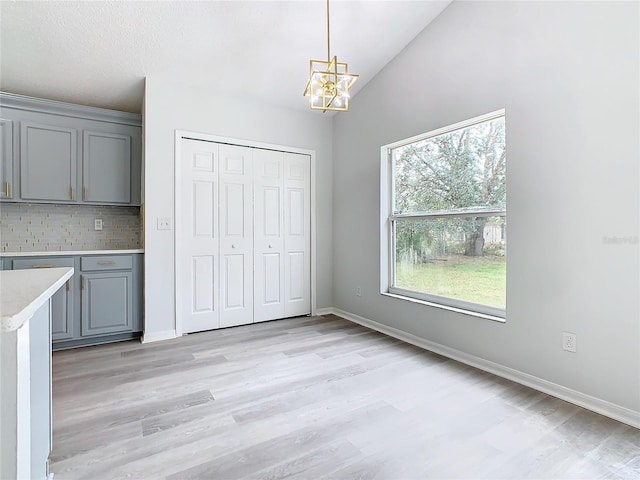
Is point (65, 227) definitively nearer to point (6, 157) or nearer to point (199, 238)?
point (6, 157)

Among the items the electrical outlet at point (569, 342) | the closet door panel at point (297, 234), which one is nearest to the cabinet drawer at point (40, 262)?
the closet door panel at point (297, 234)

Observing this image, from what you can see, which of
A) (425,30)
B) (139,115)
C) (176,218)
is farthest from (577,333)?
(139,115)

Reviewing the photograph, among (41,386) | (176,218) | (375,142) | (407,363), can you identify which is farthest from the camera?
(375,142)

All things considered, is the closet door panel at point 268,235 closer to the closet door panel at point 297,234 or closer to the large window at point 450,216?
the closet door panel at point 297,234

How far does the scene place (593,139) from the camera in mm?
2053

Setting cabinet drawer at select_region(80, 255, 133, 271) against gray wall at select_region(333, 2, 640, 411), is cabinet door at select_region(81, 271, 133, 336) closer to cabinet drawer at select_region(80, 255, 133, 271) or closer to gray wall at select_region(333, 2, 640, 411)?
cabinet drawer at select_region(80, 255, 133, 271)

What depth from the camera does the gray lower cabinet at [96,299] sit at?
3.03 m

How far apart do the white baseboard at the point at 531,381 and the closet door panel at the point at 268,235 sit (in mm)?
1358

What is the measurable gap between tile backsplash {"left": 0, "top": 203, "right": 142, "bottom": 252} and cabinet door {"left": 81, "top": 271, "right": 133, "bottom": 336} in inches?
34.0

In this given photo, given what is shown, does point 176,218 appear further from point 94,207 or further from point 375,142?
point 375,142

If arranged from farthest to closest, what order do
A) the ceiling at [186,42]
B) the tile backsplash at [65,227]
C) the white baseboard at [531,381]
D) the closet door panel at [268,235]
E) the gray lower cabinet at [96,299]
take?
1. the closet door panel at [268,235]
2. the tile backsplash at [65,227]
3. the gray lower cabinet at [96,299]
4. the ceiling at [186,42]
5. the white baseboard at [531,381]

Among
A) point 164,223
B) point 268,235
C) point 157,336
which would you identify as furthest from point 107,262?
point 268,235

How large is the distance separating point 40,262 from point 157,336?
120 cm

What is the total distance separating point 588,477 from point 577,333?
0.92m
